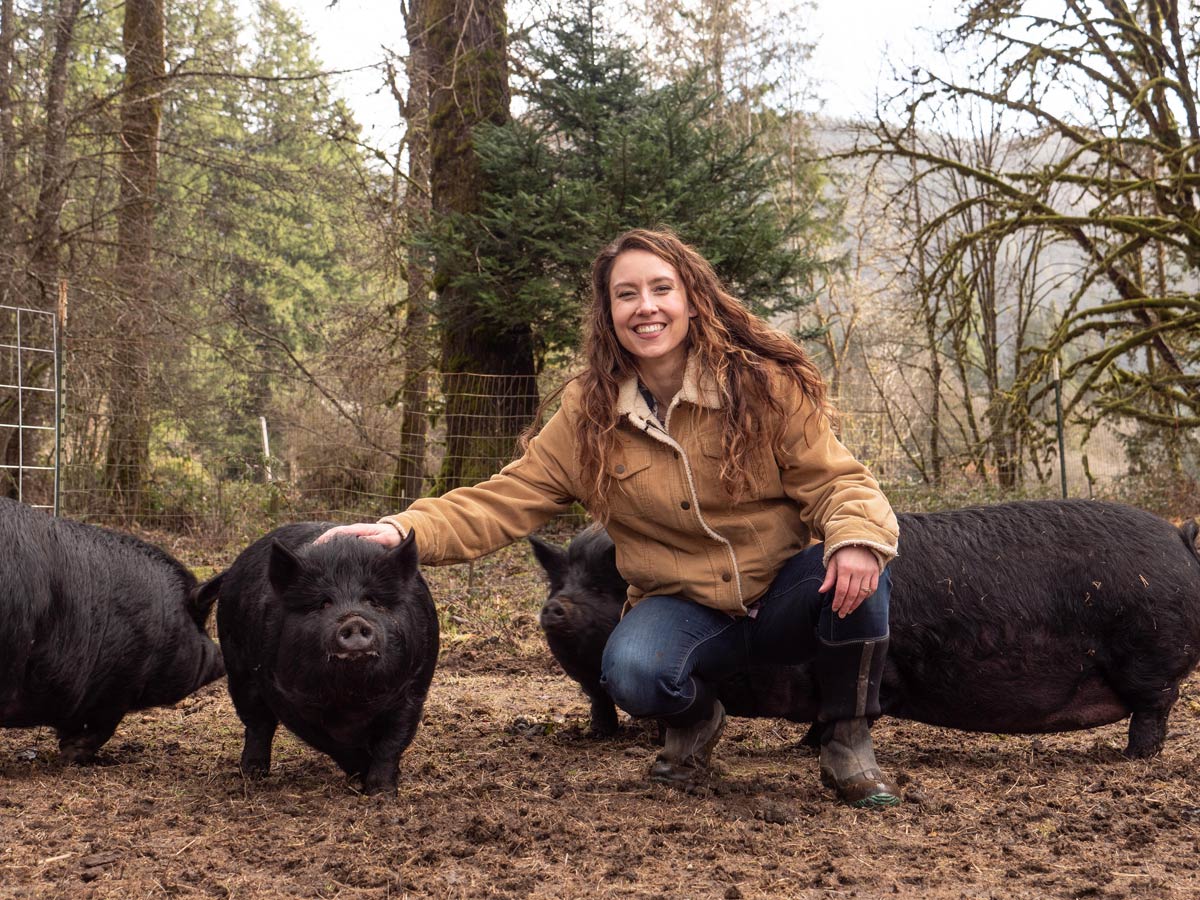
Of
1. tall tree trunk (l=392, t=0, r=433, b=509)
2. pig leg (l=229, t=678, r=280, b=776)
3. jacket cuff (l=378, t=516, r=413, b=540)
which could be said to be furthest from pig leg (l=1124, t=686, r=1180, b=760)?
tall tree trunk (l=392, t=0, r=433, b=509)

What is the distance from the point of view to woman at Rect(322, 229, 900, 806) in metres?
3.10

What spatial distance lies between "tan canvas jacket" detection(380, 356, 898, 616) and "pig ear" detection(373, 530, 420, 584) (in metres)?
0.07

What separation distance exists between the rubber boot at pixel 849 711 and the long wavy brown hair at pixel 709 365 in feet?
1.76

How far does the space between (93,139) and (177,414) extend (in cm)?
282

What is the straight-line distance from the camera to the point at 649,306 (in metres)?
3.25

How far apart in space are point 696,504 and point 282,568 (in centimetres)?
118

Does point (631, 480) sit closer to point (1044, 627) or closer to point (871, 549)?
point (871, 549)

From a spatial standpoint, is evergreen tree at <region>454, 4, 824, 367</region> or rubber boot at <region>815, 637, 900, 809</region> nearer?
rubber boot at <region>815, 637, 900, 809</region>

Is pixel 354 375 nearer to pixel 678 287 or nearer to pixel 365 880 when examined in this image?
pixel 678 287

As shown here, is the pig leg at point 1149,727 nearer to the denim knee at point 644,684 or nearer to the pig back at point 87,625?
the denim knee at point 644,684

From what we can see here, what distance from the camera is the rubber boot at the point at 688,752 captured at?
3289mm

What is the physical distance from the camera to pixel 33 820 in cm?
286

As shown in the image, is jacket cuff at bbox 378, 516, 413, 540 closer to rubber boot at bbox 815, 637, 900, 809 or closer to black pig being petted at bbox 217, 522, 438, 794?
black pig being petted at bbox 217, 522, 438, 794

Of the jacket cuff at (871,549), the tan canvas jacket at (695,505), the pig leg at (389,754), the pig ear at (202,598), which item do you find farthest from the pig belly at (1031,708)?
the pig ear at (202,598)
